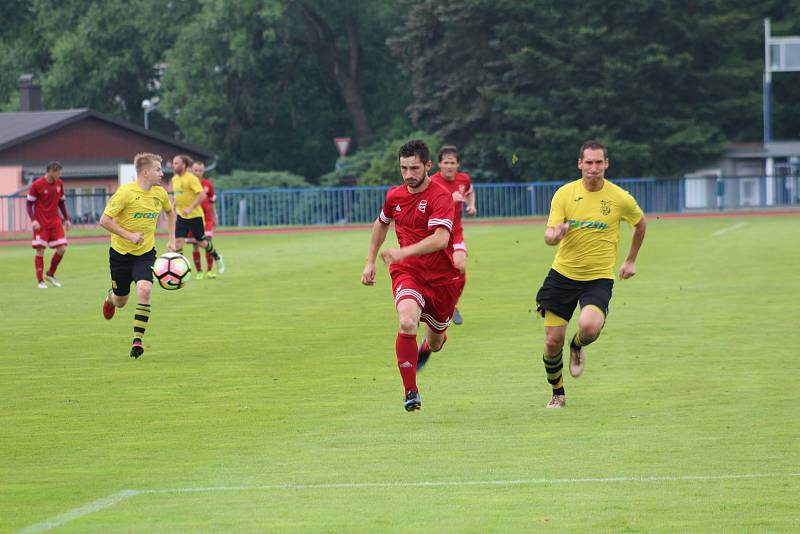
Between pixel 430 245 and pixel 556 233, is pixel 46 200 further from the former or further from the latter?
pixel 556 233

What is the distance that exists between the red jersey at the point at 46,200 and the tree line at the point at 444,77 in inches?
1413

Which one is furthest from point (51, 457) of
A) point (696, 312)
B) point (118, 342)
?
point (696, 312)

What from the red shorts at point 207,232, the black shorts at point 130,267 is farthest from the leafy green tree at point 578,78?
the black shorts at point 130,267

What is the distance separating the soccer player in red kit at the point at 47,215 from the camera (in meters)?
24.4

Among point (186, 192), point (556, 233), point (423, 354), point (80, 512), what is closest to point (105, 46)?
point (186, 192)

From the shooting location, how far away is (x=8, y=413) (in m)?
11.3

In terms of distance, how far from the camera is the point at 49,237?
2491 centimetres

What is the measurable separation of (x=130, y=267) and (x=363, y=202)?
40.6 m

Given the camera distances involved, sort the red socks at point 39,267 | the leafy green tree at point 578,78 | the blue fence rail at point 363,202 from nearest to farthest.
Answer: the red socks at point 39,267 < the blue fence rail at point 363,202 < the leafy green tree at point 578,78

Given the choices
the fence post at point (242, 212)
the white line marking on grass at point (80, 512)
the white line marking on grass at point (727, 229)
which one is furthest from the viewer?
the fence post at point (242, 212)

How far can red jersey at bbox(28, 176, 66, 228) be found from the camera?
965 inches

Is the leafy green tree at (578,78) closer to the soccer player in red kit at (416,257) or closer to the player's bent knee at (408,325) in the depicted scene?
the soccer player in red kit at (416,257)

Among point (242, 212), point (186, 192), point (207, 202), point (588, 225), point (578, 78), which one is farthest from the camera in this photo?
point (578, 78)

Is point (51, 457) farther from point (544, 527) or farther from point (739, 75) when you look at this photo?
point (739, 75)
